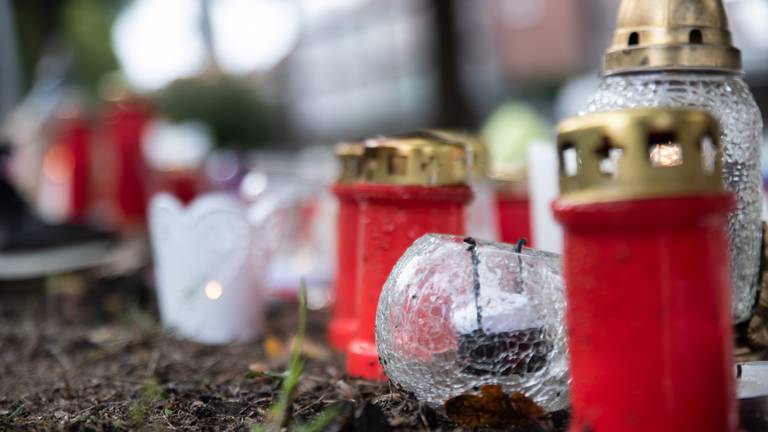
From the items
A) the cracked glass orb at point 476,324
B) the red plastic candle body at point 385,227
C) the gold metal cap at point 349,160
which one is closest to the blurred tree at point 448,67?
the gold metal cap at point 349,160

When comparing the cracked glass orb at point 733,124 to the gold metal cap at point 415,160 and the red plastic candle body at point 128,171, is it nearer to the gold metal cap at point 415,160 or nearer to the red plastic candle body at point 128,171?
the gold metal cap at point 415,160

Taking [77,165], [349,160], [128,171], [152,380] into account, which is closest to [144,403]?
[152,380]

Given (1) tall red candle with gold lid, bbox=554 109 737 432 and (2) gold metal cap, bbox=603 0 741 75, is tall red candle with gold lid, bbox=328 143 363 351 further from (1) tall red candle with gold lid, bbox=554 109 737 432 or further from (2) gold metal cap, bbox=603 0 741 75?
(1) tall red candle with gold lid, bbox=554 109 737 432

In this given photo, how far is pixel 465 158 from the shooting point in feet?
3.79

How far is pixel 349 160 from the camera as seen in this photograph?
133 cm

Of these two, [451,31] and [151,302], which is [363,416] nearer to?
[151,302]

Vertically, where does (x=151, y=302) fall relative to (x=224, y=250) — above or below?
below

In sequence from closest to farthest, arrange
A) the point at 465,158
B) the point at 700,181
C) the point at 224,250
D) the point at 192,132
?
the point at 700,181, the point at 465,158, the point at 224,250, the point at 192,132

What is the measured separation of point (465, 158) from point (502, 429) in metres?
0.44

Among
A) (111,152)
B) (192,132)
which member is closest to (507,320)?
(111,152)

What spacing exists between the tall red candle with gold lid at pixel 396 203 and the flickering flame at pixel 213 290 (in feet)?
1.68

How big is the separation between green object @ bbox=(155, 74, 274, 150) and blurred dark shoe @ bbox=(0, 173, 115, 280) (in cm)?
290

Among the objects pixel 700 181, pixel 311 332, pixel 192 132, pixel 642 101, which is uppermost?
pixel 192 132

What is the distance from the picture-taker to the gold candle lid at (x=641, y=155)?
27.7 inches
